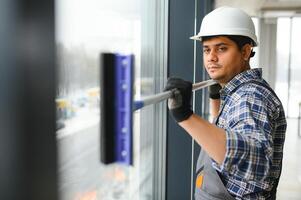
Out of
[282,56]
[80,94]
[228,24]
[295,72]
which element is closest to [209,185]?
[228,24]

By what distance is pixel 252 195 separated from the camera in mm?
1111

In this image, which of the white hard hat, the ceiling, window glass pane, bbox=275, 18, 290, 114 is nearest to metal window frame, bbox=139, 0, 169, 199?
the white hard hat

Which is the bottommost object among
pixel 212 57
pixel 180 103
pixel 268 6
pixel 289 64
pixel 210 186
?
pixel 210 186

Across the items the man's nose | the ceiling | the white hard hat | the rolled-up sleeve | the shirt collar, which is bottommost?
the rolled-up sleeve

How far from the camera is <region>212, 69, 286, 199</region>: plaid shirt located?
891 mm

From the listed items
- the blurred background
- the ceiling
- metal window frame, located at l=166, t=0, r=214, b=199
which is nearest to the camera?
the blurred background

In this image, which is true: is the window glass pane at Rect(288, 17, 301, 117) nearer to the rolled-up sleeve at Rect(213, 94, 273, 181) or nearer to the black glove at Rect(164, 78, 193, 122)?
the rolled-up sleeve at Rect(213, 94, 273, 181)

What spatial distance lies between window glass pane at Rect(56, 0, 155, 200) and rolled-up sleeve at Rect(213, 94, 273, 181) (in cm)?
25

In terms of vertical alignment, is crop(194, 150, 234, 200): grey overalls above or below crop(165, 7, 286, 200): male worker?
Answer: below

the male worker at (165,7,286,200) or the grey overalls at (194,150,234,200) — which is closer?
the male worker at (165,7,286,200)

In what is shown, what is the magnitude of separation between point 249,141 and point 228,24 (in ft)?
1.63

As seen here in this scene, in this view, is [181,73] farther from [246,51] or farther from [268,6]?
[268,6]

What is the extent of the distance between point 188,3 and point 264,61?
6.84 metres

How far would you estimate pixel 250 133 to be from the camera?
908 millimetres
